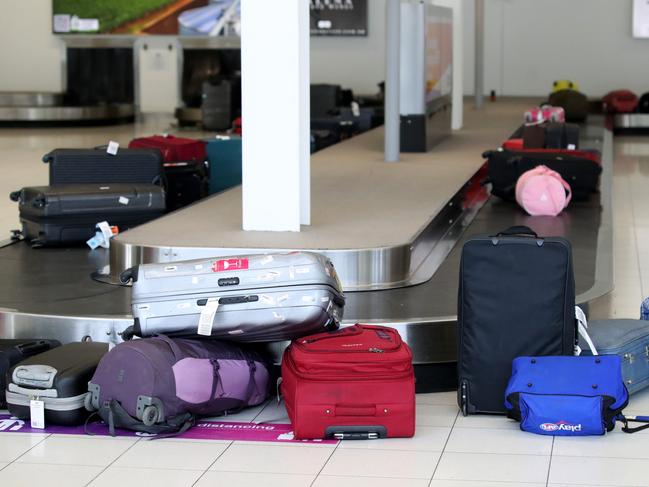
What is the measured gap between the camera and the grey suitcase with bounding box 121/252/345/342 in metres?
4.82

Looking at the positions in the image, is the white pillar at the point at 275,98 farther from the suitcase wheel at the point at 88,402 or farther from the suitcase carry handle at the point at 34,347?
the suitcase wheel at the point at 88,402

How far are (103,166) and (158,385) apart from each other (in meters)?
4.09

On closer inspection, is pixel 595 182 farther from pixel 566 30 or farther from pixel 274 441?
pixel 566 30

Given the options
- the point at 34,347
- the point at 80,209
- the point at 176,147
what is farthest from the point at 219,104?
the point at 34,347

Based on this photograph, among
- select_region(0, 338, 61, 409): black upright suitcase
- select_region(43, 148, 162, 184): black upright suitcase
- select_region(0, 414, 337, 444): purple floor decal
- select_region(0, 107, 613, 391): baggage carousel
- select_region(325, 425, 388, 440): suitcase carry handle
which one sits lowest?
select_region(0, 414, 337, 444): purple floor decal

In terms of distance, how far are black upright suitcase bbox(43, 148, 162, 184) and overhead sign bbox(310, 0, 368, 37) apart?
14.9 metres

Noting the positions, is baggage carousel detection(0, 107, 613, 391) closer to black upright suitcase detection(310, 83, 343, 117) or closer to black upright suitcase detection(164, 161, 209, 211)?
black upright suitcase detection(164, 161, 209, 211)

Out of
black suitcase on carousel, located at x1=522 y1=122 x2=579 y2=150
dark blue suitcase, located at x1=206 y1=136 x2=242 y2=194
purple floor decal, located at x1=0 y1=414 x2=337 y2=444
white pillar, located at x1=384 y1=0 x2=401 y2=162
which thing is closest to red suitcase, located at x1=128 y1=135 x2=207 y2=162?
dark blue suitcase, located at x1=206 y1=136 x2=242 y2=194

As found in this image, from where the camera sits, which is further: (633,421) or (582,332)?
(582,332)

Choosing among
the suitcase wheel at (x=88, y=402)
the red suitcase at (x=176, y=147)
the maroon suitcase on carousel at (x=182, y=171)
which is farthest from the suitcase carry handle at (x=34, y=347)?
the red suitcase at (x=176, y=147)

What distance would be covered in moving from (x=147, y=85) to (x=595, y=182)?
14.9 metres

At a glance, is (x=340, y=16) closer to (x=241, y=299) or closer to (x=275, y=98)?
(x=275, y=98)

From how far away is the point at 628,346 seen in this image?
508 cm

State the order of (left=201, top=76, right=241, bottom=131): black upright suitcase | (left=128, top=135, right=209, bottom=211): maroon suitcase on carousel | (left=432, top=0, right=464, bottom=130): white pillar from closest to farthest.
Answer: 1. (left=128, top=135, right=209, bottom=211): maroon suitcase on carousel
2. (left=432, top=0, right=464, bottom=130): white pillar
3. (left=201, top=76, right=241, bottom=131): black upright suitcase
